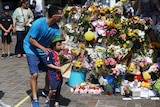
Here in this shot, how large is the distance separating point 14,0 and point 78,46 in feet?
31.4

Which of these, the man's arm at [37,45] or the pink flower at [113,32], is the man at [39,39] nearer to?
the man's arm at [37,45]

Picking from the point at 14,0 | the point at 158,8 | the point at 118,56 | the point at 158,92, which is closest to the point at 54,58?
the point at 118,56

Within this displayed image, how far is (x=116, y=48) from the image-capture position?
5938 millimetres

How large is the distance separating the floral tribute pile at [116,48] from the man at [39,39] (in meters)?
1.20

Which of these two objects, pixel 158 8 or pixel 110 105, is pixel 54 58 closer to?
pixel 110 105

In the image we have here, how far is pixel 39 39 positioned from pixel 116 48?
160 cm

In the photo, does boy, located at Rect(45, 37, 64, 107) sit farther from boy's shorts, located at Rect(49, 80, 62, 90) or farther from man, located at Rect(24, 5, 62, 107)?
man, located at Rect(24, 5, 62, 107)

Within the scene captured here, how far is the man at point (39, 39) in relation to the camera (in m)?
4.91

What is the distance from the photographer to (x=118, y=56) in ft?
19.2

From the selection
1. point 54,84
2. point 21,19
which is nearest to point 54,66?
point 54,84

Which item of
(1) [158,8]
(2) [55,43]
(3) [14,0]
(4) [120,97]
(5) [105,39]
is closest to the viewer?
(2) [55,43]

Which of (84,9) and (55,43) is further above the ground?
(84,9)

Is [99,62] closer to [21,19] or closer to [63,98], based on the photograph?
[63,98]

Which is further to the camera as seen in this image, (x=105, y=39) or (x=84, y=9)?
(x=84, y=9)
